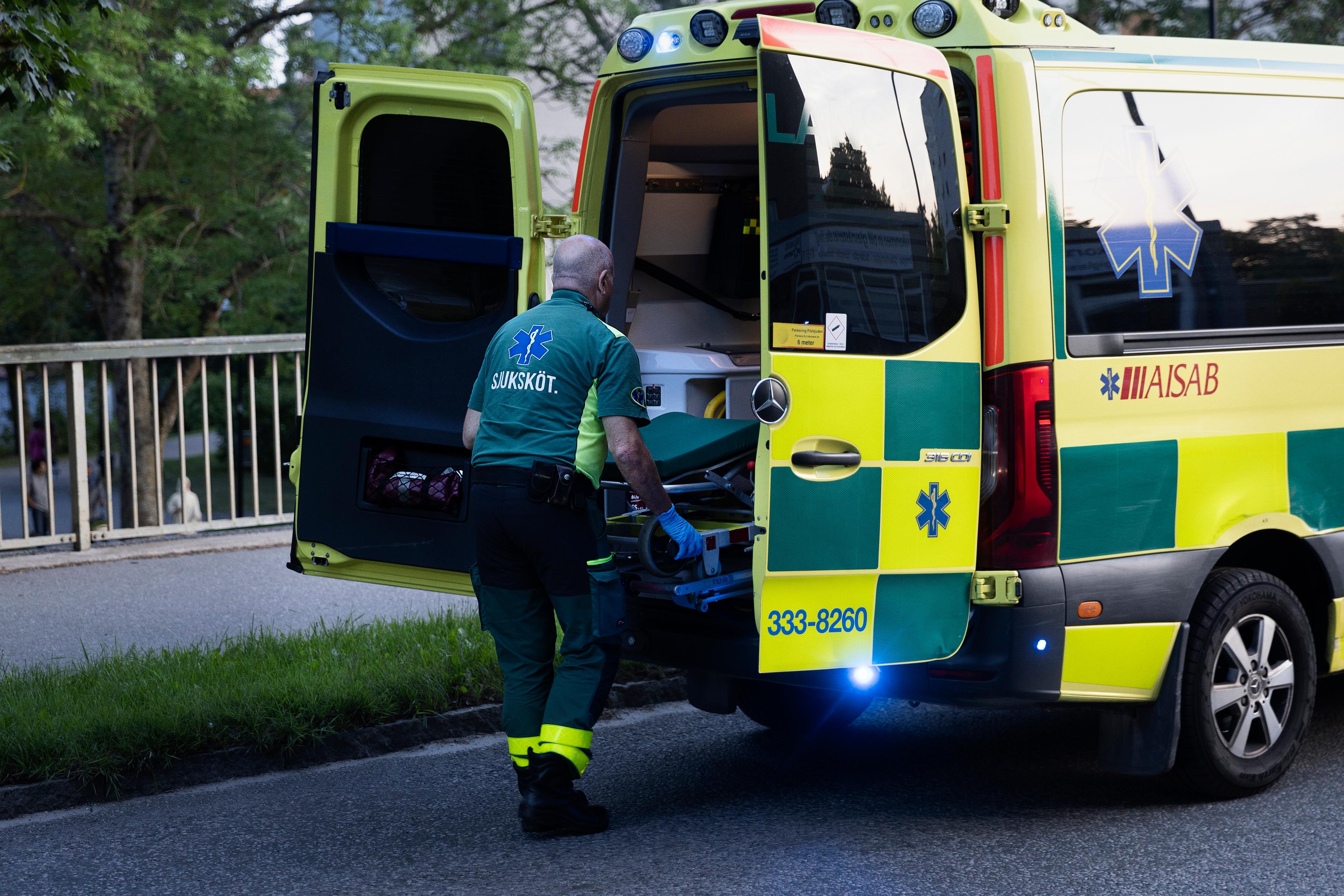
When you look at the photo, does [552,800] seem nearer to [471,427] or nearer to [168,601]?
[471,427]

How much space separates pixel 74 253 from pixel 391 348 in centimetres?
1501

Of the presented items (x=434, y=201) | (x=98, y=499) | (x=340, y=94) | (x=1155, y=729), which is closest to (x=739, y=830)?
(x=1155, y=729)

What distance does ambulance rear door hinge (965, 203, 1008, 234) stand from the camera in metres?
4.07

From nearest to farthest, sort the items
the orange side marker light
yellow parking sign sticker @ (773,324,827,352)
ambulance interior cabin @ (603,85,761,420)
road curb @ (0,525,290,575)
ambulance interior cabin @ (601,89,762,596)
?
1. yellow parking sign sticker @ (773,324,827,352)
2. the orange side marker light
3. ambulance interior cabin @ (601,89,762,596)
4. ambulance interior cabin @ (603,85,761,420)
5. road curb @ (0,525,290,575)

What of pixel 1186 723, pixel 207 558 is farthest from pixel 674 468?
pixel 207 558

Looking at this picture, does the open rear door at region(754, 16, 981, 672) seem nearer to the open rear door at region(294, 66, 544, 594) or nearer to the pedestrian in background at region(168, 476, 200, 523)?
the open rear door at region(294, 66, 544, 594)

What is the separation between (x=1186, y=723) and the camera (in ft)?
14.5

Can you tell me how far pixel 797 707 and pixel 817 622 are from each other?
163 centimetres

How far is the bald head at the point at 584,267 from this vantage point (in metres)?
4.46

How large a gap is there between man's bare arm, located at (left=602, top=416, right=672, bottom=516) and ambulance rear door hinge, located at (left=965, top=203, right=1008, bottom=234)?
3.82 feet

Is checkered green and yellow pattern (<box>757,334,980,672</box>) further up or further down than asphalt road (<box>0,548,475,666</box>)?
further up

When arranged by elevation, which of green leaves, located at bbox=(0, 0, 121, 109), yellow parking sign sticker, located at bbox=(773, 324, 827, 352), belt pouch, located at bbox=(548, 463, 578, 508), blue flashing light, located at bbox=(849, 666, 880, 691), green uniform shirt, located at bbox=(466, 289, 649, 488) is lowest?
blue flashing light, located at bbox=(849, 666, 880, 691)

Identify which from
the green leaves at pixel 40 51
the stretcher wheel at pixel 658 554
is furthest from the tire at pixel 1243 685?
the green leaves at pixel 40 51

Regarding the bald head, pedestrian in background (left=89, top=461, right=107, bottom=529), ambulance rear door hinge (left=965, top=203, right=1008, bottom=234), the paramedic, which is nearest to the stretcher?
the paramedic
